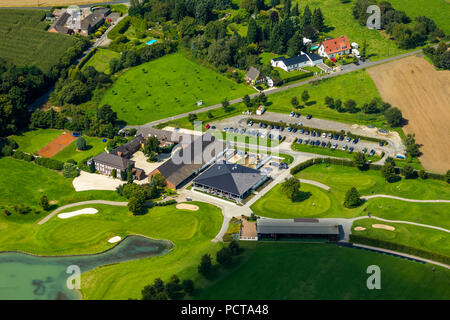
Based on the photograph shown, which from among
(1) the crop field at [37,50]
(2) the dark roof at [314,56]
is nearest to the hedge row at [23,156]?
(1) the crop field at [37,50]

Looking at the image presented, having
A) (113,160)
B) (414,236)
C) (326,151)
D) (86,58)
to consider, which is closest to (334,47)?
(326,151)

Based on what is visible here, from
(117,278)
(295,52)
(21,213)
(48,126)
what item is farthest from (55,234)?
(295,52)

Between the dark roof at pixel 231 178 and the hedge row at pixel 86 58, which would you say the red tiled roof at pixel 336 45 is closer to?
the dark roof at pixel 231 178

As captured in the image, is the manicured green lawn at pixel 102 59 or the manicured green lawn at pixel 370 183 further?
the manicured green lawn at pixel 102 59

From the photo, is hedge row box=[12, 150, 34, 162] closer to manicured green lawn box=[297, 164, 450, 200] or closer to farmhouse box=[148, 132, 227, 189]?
farmhouse box=[148, 132, 227, 189]

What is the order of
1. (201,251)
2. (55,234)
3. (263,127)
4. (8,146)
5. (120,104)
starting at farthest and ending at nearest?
1. (120,104)
2. (263,127)
3. (8,146)
4. (55,234)
5. (201,251)

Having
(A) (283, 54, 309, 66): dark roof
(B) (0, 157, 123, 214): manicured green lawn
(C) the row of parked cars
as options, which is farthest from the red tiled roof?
(B) (0, 157, 123, 214): manicured green lawn

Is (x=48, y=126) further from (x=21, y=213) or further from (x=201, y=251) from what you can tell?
(x=201, y=251)

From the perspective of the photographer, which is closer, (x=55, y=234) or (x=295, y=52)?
(x=55, y=234)
